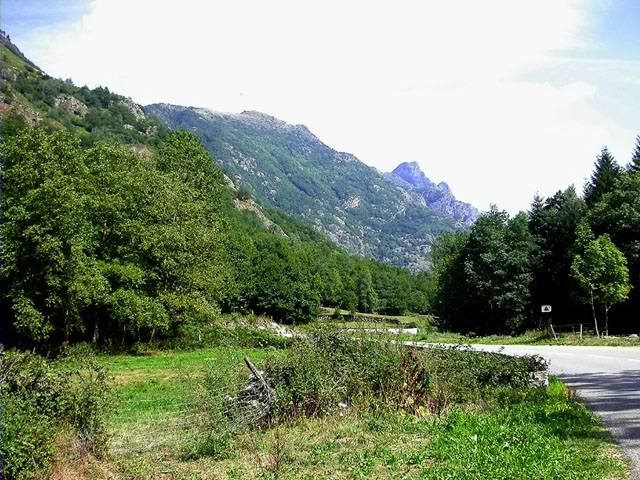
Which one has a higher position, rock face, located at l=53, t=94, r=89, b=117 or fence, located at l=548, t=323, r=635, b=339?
rock face, located at l=53, t=94, r=89, b=117

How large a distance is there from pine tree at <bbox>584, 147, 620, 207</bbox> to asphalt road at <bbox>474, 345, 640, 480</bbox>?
3373cm

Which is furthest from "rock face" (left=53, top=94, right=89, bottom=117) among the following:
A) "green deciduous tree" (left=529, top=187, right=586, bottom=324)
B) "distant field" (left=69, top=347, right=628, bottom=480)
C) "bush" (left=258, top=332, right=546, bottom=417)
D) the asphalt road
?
"distant field" (left=69, top=347, right=628, bottom=480)

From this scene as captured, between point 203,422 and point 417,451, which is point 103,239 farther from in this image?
point 417,451

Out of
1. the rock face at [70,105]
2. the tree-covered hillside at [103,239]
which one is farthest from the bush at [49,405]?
the rock face at [70,105]

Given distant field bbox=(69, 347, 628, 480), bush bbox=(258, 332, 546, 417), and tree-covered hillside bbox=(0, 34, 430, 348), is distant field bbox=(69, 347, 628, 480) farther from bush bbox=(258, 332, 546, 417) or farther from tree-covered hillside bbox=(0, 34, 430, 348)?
tree-covered hillside bbox=(0, 34, 430, 348)

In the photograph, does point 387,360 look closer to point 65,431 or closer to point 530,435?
point 530,435

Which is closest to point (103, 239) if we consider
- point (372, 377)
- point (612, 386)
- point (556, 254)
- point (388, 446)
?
point (372, 377)

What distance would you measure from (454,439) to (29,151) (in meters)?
27.9

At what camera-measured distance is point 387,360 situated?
1267 cm

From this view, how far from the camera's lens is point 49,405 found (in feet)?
29.0

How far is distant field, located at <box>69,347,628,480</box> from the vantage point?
7.85m

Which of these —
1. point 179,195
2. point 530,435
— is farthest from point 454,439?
point 179,195

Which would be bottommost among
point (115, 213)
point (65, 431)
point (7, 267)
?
point (65, 431)

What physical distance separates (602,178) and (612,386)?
1807 inches
